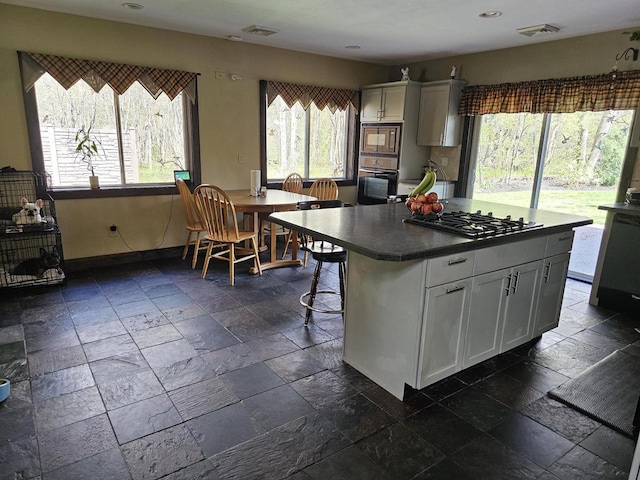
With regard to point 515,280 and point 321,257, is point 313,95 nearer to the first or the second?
point 321,257

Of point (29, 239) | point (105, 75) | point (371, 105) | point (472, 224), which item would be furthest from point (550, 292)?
point (29, 239)

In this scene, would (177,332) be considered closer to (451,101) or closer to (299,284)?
(299,284)

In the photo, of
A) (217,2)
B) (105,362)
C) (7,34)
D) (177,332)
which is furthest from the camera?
(7,34)

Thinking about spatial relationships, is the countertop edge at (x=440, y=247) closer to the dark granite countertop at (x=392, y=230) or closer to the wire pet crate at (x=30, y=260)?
the dark granite countertop at (x=392, y=230)

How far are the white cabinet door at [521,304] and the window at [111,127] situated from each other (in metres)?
3.51

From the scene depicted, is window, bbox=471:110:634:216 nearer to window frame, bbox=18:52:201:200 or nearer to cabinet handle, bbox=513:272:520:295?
cabinet handle, bbox=513:272:520:295

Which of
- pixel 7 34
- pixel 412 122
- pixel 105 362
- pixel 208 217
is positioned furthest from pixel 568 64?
pixel 7 34

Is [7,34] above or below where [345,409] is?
above

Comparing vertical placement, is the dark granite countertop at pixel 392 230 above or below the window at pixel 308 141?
below

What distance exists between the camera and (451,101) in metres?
4.99

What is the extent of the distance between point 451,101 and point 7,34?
4.41 meters

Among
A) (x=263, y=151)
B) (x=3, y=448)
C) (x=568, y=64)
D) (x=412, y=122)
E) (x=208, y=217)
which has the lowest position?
(x=3, y=448)

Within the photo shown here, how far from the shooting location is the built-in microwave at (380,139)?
538 centimetres

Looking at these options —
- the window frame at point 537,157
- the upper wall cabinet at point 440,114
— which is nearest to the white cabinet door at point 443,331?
the window frame at point 537,157
